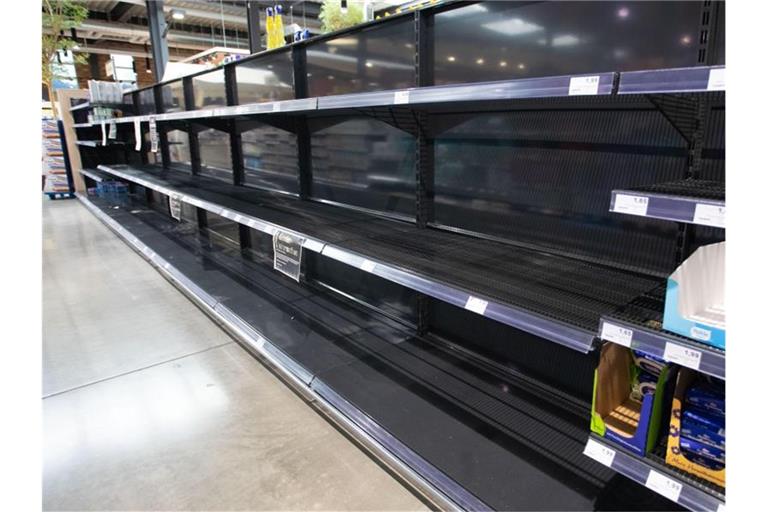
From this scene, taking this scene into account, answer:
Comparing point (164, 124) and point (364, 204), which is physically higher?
point (164, 124)

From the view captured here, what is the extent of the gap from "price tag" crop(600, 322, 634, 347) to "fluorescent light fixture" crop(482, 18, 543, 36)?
1.15 m

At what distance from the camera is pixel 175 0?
8.21 m

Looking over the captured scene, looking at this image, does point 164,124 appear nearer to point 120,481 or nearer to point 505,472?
point 120,481

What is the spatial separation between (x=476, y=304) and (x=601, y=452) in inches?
20.3

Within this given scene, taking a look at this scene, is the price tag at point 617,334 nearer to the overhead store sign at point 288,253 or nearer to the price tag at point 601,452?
the price tag at point 601,452

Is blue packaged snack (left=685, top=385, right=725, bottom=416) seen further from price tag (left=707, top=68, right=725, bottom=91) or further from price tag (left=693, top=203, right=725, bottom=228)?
price tag (left=707, top=68, right=725, bottom=91)

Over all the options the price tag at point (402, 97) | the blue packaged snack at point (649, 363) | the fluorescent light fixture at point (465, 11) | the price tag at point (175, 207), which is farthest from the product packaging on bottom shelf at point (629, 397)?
the price tag at point (175, 207)

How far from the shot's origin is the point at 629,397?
1327mm

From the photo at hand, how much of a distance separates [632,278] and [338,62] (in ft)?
6.56

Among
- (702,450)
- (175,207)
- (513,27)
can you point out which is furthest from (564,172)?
(175,207)

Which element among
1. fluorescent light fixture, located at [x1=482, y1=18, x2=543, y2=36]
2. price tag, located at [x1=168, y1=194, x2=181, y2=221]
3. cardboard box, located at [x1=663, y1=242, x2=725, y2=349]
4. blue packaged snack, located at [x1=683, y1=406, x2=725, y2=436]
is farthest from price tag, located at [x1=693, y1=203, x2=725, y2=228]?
price tag, located at [x1=168, y1=194, x2=181, y2=221]

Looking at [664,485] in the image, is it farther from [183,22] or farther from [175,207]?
[183,22]
